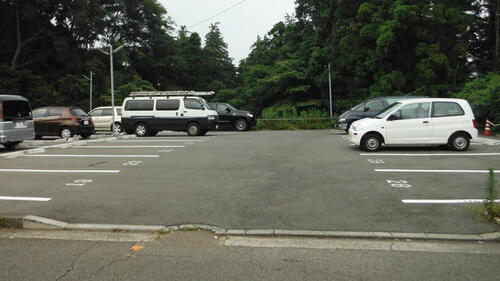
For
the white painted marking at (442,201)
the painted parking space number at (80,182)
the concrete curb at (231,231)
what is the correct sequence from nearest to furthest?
the concrete curb at (231,231), the white painted marking at (442,201), the painted parking space number at (80,182)

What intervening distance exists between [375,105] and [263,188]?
1211 centimetres

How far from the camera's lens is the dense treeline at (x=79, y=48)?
154 feet

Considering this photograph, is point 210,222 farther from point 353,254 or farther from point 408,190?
point 408,190

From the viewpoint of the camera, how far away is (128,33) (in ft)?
197

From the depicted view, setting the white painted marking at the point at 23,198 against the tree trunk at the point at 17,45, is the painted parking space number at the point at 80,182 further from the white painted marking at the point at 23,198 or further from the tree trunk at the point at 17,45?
the tree trunk at the point at 17,45

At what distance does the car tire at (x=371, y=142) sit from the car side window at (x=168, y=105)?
10750 mm

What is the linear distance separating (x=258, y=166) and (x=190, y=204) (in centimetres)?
377

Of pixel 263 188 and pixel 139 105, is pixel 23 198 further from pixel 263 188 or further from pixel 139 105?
pixel 139 105

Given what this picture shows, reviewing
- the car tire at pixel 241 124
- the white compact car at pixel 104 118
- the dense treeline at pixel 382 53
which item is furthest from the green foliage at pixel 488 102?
the white compact car at pixel 104 118

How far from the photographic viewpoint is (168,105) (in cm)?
2077

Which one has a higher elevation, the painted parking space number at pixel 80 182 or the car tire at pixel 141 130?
the car tire at pixel 141 130

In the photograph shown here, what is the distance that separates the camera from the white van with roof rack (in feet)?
67.5

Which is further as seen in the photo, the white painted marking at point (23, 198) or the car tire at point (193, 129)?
the car tire at point (193, 129)

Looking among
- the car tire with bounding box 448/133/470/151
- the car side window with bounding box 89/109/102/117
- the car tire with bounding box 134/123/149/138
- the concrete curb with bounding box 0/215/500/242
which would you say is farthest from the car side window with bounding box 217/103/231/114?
the concrete curb with bounding box 0/215/500/242
